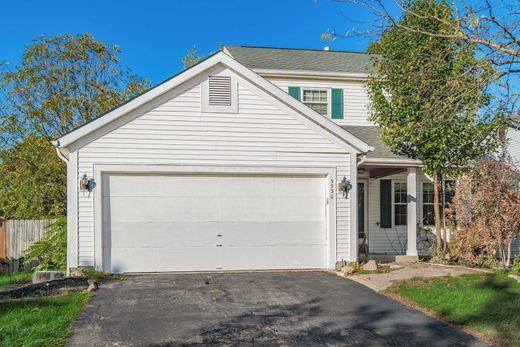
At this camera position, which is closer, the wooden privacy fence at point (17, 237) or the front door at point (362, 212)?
the wooden privacy fence at point (17, 237)

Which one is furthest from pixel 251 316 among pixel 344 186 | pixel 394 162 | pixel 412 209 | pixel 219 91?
pixel 412 209

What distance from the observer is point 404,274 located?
1009 cm

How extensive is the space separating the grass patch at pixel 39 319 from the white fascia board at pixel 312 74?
9179 mm

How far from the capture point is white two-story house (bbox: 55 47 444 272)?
33.4 feet

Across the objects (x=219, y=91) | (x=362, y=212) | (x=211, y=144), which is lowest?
(x=362, y=212)

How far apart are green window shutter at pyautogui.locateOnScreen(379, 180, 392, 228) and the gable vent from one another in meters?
6.36

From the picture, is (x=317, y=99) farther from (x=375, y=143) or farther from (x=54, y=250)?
(x=54, y=250)

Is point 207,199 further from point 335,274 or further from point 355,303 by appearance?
point 355,303

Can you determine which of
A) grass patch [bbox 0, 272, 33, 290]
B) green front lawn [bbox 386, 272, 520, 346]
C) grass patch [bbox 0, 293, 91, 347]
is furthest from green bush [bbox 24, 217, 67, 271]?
green front lawn [bbox 386, 272, 520, 346]

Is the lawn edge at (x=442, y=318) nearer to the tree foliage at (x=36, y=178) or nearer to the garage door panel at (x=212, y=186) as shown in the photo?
the garage door panel at (x=212, y=186)

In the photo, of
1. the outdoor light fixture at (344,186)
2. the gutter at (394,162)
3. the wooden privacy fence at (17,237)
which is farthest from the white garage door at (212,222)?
the wooden privacy fence at (17,237)

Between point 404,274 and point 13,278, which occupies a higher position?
point 404,274

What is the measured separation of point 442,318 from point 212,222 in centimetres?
553

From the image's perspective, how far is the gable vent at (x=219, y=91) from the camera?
10734 mm
